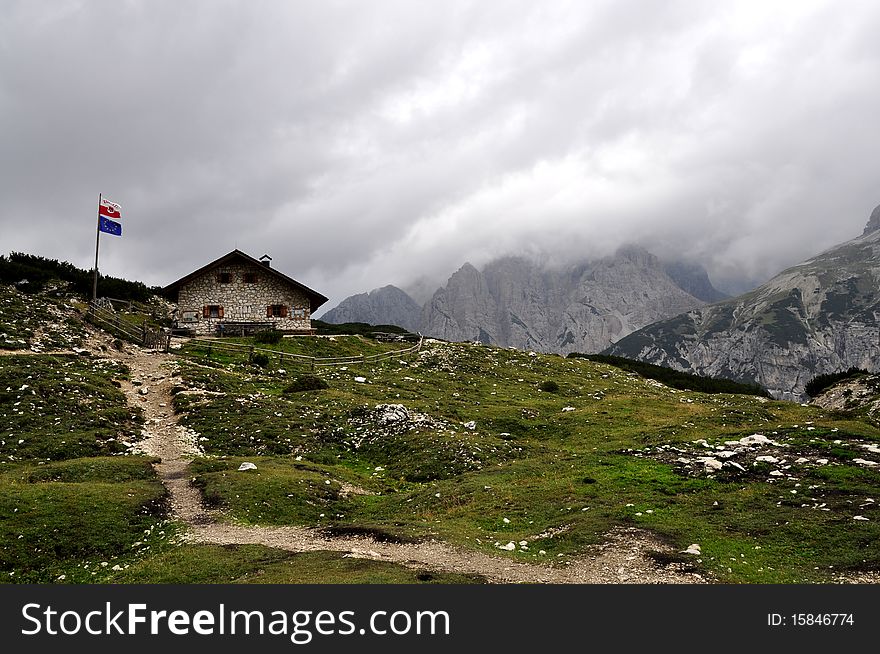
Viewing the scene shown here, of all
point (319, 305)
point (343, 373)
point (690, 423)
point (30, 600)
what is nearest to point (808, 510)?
point (690, 423)

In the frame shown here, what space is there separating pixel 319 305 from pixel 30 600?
53.5 m

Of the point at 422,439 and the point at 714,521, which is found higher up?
the point at 422,439

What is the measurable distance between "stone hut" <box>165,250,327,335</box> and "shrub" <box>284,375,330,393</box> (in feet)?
71.3

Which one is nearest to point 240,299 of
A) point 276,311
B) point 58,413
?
point 276,311

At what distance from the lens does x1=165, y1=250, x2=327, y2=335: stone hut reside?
5631 cm

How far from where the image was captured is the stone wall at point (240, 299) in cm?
5638

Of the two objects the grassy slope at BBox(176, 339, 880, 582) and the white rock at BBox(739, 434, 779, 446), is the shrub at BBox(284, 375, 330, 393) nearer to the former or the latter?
the grassy slope at BBox(176, 339, 880, 582)

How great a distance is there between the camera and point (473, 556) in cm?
1313

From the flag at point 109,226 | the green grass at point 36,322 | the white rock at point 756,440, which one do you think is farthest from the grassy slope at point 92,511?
the flag at point 109,226

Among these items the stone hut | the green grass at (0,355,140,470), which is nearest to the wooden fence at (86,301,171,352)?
the stone hut

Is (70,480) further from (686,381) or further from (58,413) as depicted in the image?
(686,381)

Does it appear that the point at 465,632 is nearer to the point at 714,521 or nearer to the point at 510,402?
the point at 714,521

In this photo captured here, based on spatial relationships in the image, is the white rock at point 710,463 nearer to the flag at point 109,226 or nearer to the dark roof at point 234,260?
the dark roof at point 234,260

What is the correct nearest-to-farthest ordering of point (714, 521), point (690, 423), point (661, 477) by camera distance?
point (714, 521) < point (661, 477) < point (690, 423)
